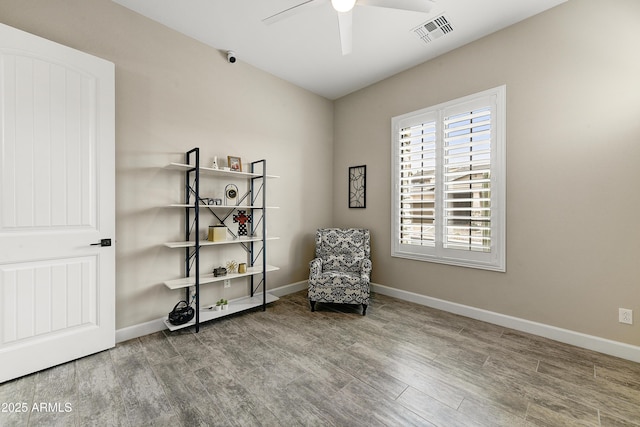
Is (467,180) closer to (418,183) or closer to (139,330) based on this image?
(418,183)

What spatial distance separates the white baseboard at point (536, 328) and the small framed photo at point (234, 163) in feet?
A: 8.77

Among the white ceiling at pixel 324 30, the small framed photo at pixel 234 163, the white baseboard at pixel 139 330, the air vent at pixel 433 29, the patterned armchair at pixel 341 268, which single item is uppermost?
the white ceiling at pixel 324 30

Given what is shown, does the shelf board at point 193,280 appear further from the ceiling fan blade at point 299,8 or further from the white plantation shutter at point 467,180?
the ceiling fan blade at point 299,8

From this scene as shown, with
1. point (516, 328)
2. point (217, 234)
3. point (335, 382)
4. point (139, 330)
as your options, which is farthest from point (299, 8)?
point (516, 328)

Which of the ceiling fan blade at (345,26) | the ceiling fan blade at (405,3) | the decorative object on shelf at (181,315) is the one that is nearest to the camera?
the ceiling fan blade at (405,3)

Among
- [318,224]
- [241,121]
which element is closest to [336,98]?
[241,121]

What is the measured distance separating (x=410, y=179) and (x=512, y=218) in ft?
4.02

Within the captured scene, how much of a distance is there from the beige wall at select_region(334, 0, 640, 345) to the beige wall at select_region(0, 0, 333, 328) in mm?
2493

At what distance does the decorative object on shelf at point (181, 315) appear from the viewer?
2.59 metres

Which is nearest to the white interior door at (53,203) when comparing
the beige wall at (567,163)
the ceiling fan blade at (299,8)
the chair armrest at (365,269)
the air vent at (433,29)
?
the ceiling fan blade at (299,8)

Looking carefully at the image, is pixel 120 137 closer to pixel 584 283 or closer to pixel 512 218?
pixel 512 218

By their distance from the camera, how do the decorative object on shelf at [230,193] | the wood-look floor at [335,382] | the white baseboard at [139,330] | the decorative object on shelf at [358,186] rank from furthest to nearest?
1. the decorative object on shelf at [358,186]
2. the decorative object on shelf at [230,193]
3. the white baseboard at [139,330]
4. the wood-look floor at [335,382]

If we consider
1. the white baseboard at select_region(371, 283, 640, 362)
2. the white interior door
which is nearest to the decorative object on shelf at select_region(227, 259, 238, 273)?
the white interior door

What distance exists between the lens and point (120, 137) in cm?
249
